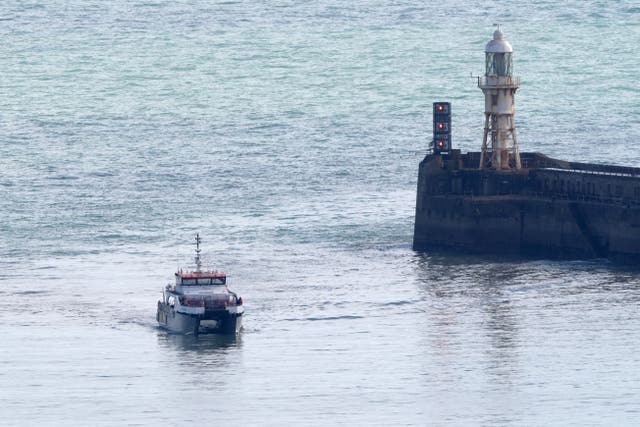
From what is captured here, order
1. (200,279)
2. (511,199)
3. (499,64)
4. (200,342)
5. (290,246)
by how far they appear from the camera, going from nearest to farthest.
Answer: (200,342) → (200,279) → (511,199) → (290,246) → (499,64)

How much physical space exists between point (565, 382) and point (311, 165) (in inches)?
2342

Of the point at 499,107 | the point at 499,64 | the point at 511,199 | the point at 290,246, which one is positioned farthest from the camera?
the point at 499,64

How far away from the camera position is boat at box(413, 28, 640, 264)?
109m

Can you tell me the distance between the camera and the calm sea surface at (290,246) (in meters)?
82.8

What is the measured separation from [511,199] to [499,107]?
5.64 meters

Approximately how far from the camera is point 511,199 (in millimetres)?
112625

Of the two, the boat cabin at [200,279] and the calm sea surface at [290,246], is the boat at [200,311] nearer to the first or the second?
the boat cabin at [200,279]

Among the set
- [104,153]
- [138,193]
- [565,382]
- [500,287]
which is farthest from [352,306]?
[104,153]

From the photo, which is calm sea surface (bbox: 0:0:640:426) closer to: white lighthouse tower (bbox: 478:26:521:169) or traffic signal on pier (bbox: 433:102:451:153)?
traffic signal on pier (bbox: 433:102:451:153)

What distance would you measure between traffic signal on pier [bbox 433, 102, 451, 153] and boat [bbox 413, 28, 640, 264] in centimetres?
5

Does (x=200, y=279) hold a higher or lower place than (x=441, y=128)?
lower

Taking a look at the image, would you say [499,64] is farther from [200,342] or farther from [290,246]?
[200,342]

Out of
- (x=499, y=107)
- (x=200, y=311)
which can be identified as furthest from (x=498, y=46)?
(x=200, y=311)

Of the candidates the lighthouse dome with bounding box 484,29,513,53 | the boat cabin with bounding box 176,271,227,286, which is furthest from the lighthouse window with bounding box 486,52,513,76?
the boat cabin with bounding box 176,271,227,286
